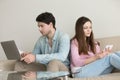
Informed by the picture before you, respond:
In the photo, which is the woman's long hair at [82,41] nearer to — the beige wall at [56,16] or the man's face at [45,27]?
the man's face at [45,27]

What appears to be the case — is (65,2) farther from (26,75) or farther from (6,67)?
(26,75)

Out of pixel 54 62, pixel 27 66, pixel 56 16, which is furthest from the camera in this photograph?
pixel 56 16

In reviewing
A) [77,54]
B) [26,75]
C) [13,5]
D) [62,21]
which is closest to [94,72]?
[77,54]

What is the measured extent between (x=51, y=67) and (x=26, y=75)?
0.34 meters

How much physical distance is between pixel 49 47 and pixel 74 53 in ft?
0.84

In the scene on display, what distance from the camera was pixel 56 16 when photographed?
310cm

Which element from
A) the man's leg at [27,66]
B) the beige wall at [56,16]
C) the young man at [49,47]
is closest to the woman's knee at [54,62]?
the young man at [49,47]

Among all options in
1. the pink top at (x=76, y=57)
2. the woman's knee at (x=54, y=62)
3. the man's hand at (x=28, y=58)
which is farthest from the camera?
the pink top at (x=76, y=57)

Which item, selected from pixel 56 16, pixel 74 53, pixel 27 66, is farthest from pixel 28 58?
pixel 56 16

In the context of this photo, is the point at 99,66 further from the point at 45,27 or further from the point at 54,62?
the point at 45,27

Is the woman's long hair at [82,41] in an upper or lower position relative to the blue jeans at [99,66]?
upper

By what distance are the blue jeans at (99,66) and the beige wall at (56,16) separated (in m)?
0.72

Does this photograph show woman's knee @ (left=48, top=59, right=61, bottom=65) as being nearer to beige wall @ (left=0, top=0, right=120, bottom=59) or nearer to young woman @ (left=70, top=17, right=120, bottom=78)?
young woman @ (left=70, top=17, right=120, bottom=78)

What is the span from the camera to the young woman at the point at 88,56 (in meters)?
2.33
